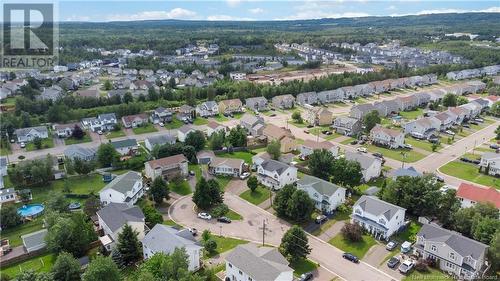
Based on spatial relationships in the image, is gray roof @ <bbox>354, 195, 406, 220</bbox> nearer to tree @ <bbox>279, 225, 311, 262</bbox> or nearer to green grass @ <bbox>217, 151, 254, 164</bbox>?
tree @ <bbox>279, 225, 311, 262</bbox>

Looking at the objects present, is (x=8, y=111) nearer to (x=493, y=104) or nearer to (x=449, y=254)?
(x=449, y=254)

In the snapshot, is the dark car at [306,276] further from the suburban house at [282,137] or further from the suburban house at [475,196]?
the suburban house at [282,137]

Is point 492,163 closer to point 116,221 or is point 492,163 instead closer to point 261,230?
point 261,230

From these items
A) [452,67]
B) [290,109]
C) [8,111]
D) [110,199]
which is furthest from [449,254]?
[452,67]

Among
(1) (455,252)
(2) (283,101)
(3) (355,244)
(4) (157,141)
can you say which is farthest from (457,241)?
(2) (283,101)

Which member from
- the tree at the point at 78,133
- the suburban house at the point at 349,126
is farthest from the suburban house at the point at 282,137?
the tree at the point at 78,133

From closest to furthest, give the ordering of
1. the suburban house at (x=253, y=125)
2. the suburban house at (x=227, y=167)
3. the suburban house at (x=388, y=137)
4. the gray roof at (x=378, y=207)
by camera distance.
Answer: the gray roof at (x=378, y=207) → the suburban house at (x=227, y=167) → the suburban house at (x=388, y=137) → the suburban house at (x=253, y=125)
